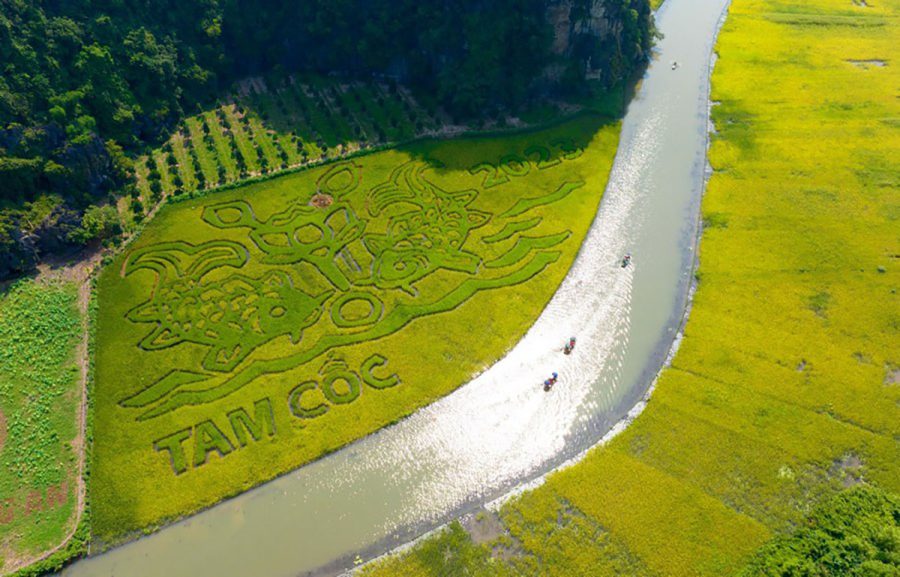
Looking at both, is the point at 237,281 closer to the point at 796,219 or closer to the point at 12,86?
the point at 12,86

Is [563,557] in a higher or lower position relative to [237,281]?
lower

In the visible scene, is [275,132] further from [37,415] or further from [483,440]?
[483,440]

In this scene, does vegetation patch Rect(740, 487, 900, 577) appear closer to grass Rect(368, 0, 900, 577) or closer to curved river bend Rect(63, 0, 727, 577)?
grass Rect(368, 0, 900, 577)

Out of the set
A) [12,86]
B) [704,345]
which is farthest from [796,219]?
[12,86]

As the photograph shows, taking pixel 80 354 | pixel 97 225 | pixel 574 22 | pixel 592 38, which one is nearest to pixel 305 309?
pixel 80 354

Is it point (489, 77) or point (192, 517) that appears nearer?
point (192, 517)

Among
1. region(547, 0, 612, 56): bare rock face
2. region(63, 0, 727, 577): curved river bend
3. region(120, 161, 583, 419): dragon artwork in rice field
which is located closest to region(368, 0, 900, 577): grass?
region(63, 0, 727, 577): curved river bend

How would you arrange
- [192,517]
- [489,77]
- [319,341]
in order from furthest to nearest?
[489,77] → [319,341] → [192,517]
